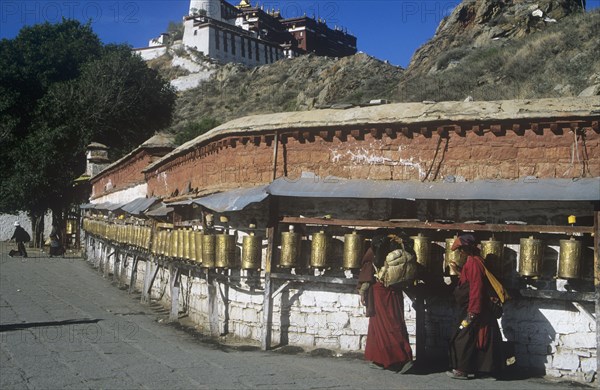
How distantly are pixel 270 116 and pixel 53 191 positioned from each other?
941 inches

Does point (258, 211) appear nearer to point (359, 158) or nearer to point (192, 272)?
point (359, 158)

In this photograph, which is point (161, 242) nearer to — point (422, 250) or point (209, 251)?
point (209, 251)

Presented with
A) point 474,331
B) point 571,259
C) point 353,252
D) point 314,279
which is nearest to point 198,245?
point 314,279

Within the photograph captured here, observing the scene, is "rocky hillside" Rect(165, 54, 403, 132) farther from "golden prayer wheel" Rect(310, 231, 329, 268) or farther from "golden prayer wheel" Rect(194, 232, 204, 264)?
"golden prayer wheel" Rect(310, 231, 329, 268)

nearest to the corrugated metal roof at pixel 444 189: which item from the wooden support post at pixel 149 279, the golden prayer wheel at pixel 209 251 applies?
the golden prayer wheel at pixel 209 251

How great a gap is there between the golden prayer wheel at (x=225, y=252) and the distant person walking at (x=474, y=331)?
351 centimetres

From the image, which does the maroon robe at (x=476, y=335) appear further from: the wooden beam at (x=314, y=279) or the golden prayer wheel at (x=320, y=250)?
the golden prayer wheel at (x=320, y=250)

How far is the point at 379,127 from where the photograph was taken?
28.6ft

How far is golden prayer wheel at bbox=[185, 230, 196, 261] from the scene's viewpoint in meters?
10.4

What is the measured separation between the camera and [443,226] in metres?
7.91

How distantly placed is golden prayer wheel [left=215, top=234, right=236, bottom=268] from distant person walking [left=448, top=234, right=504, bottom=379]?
3.51 metres

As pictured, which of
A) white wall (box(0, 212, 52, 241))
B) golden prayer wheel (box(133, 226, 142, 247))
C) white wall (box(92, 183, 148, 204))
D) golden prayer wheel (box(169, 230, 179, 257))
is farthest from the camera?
white wall (box(0, 212, 52, 241))

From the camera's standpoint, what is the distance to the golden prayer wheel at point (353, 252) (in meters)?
8.26

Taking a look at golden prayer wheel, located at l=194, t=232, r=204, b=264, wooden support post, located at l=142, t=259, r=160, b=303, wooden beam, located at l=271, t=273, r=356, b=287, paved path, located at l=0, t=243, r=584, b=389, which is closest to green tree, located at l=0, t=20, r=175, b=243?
wooden support post, located at l=142, t=259, r=160, b=303
